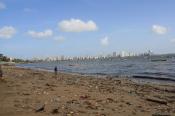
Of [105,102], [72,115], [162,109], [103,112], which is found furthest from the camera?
[105,102]

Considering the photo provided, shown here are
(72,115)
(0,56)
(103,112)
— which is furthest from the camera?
(0,56)

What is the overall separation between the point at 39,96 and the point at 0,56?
145 meters

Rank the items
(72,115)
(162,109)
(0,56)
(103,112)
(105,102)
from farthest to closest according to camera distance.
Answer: (0,56), (105,102), (162,109), (103,112), (72,115)

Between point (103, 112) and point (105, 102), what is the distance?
103 inches

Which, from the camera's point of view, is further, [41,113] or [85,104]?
[85,104]

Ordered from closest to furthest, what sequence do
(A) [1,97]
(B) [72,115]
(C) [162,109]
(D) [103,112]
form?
1. (B) [72,115]
2. (D) [103,112]
3. (C) [162,109]
4. (A) [1,97]

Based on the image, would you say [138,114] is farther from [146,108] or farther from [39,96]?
[39,96]

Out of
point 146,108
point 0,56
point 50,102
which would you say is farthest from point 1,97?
point 0,56

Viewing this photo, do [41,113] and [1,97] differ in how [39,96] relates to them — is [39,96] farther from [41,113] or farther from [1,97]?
[41,113]

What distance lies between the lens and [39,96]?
16141 mm

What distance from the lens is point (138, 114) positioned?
12.2m

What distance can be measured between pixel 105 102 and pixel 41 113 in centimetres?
402

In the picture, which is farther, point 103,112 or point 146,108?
point 146,108

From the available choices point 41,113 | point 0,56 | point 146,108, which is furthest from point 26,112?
point 0,56
